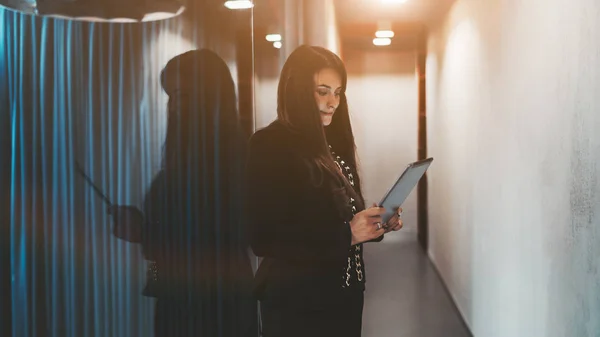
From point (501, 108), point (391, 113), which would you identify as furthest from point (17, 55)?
point (501, 108)

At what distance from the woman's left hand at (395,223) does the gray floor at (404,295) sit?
0.08 feet

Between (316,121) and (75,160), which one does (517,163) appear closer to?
(316,121)

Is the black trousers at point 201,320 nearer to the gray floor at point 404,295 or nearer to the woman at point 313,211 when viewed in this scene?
the woman at point 313,211

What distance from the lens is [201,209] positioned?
6.18 feet

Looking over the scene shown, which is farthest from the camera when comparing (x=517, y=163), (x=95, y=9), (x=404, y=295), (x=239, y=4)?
(x=95, y=9)

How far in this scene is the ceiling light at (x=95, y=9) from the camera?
1917mm


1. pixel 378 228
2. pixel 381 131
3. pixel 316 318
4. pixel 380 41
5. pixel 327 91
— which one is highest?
pixel 380 41

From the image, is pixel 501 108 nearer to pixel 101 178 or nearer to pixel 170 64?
pixel 170 64

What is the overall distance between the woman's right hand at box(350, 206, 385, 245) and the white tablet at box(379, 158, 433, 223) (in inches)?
0.8

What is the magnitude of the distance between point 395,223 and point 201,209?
66cm

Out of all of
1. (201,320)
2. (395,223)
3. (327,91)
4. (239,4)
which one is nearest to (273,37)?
(239,4)

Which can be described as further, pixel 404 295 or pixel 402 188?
pixel 404 295

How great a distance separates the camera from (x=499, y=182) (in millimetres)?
1646

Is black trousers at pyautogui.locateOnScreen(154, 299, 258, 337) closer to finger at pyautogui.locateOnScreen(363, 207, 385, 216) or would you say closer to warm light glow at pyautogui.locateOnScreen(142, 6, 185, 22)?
finger at pyautogui.locateOnScreen(363, 207, 385, 216)
